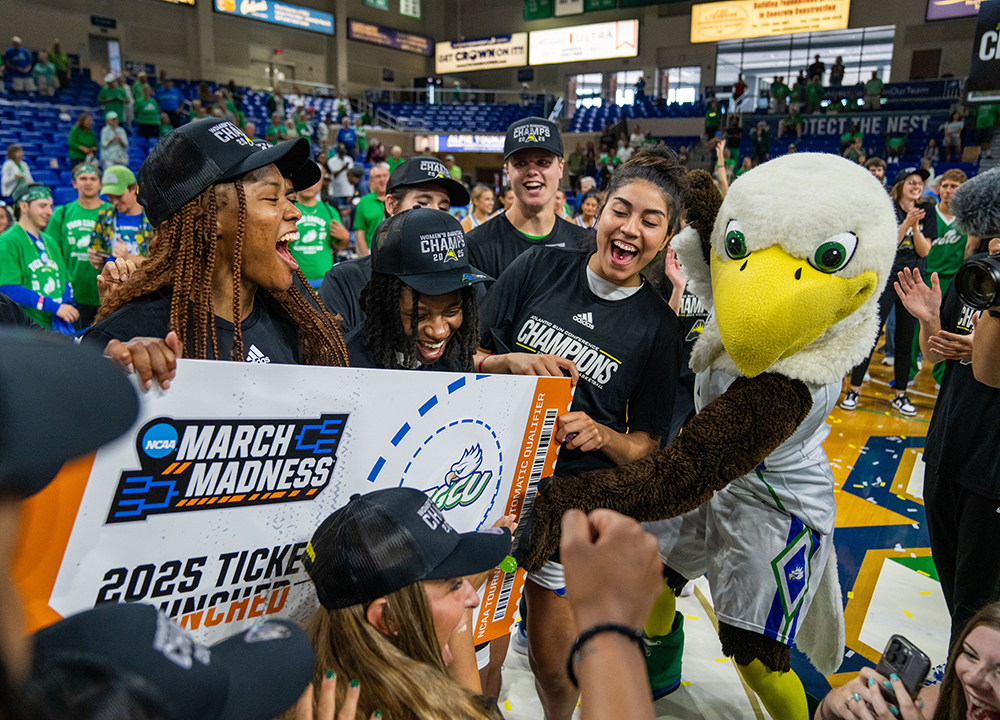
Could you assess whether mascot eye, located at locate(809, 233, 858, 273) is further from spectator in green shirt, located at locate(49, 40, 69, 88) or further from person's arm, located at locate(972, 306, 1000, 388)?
spectator in green shirt, located at locate(49, 40, 69, 88)

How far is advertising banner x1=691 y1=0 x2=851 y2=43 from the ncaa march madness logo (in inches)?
852

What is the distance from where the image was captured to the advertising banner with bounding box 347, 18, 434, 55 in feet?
77.6

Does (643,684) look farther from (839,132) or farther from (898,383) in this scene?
(839,132)

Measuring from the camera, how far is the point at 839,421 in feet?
18.2

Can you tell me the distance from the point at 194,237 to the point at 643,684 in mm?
1245

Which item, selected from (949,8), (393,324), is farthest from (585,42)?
(393,324)

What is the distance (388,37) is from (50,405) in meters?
27.0

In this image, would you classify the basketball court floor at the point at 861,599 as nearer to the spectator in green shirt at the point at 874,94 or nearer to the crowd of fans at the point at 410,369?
the crowd of fans at the point at 410,369

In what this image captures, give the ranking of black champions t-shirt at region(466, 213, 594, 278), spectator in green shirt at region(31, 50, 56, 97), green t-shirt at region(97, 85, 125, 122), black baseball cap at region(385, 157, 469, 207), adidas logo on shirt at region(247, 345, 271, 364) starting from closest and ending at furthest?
adidas logo on shirt at region(247, 345, 271, 364) → black champions t-shirt at region(466, 213, 594, 278) → black baseball cap at region(385, 157, 469, 207) → green t-shirt at region(97, 85, 125, 122) → spectator in green shirt at region(31, 50, 56, 97)

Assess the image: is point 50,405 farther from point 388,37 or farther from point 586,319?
point 388,37

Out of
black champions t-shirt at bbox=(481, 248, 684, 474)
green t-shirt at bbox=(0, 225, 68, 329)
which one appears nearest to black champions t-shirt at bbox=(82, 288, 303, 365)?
black champions t-shirt at bbox=(481, 248, 684, 474)

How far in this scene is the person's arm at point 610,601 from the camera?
80 centimetres

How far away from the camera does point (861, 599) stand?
3.04m

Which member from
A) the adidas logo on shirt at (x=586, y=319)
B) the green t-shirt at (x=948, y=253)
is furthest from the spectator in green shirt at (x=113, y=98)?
the adidas logo on shirt at (x=586, y=319)
